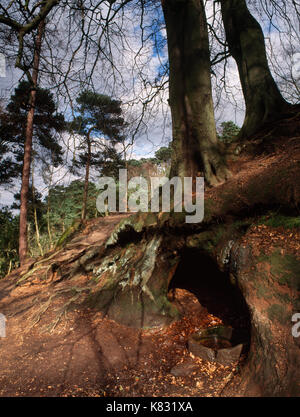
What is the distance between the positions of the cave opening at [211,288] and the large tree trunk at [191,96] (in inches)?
55.1

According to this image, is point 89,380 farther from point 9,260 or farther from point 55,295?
point 9,260

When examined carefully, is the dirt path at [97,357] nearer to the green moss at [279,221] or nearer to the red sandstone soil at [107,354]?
the red sandstone soil at [107,354]

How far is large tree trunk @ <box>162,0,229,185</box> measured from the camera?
13.1 feet

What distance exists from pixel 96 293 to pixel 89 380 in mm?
1832

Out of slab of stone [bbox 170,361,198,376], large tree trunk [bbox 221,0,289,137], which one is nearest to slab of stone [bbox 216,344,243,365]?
slab of stone [bbox 170,361,198,376]

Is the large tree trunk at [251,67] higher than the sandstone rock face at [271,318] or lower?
higher

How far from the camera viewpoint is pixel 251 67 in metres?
4.64

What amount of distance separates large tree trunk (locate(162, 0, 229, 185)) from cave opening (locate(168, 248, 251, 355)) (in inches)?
55.1

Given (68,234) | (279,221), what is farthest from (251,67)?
(68,234)

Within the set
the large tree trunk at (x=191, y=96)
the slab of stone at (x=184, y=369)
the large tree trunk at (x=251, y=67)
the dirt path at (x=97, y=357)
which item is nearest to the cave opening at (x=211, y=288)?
the dirt path at (x=97, y=357)

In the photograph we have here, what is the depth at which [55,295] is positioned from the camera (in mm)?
4621

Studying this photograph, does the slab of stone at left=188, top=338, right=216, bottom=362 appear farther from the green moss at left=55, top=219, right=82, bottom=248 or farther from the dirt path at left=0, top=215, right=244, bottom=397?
the green moss at left=55, top=219, right=82, bottom=248

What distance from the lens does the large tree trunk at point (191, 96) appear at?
13.1 feet
